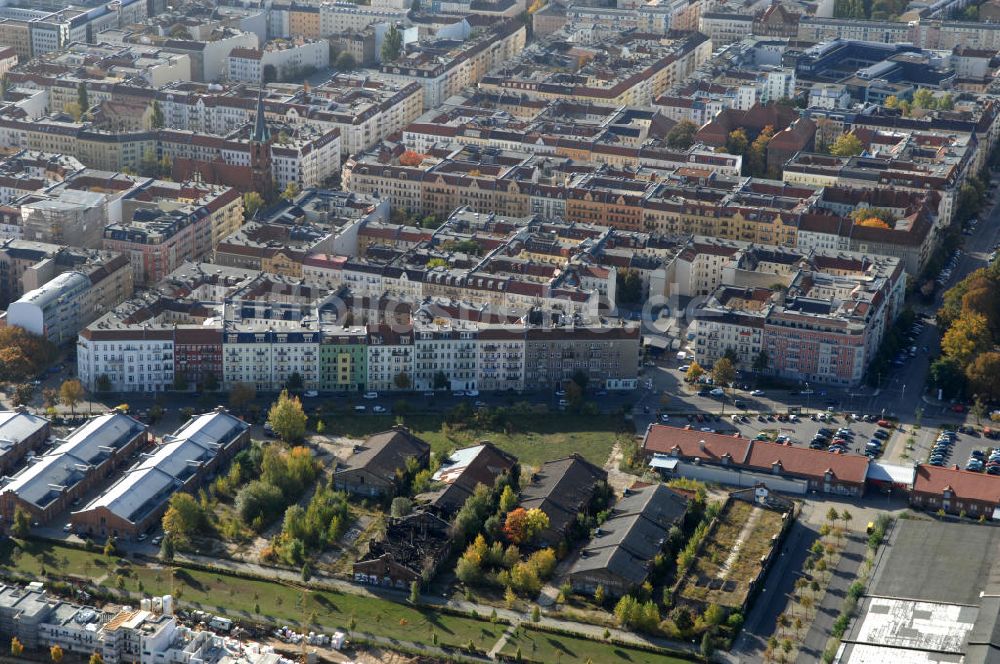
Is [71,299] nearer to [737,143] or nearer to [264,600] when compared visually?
[264,600]

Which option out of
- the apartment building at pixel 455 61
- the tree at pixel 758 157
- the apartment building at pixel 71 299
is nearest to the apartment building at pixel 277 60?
the apartment building at pixel 455 61

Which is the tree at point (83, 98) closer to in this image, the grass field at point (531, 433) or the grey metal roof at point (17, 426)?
the grey metal roof at point (17, 426)

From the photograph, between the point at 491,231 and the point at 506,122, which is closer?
the point at 491,231

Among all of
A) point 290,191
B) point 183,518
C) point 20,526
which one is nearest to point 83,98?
point 290,191

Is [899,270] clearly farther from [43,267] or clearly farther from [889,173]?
[43,267]

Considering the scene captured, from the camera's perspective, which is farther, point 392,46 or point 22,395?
point 392,46

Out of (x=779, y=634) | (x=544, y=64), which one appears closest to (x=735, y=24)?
(x=544, y=64)
